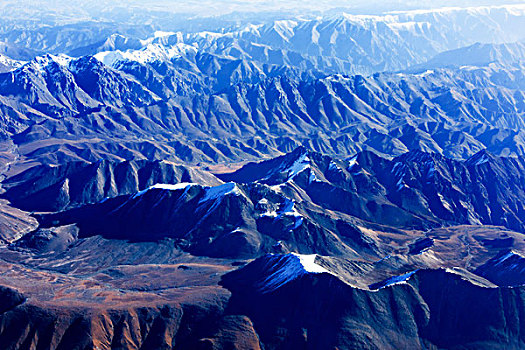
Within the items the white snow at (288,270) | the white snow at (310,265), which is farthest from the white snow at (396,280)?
the white snow at (288,270)

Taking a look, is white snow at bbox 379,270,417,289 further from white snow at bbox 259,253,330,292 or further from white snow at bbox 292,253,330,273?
white snow at bbox 259,253,330,292

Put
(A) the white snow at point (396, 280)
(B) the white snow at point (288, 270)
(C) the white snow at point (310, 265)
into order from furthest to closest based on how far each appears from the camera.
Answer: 1. (A) the white snow at point (396, 280)
2. (B) the white snow at point (288, 270)
3. (C) the white snow at point (310, 265)

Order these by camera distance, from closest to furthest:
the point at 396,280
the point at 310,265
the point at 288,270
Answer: the point at 310,265
the point at 396,280
the point at 288,270

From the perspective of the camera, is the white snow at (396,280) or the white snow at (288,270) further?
the white snow at (396,280)

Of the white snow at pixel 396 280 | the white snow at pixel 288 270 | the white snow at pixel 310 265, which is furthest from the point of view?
the white snow at pixel 396 280

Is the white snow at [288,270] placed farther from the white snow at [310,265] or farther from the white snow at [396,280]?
the white snow at [396,280]

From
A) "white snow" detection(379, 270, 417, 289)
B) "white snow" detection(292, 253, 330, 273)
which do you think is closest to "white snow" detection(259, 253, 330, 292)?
"white snow" detection(292, 253, 330, 273)

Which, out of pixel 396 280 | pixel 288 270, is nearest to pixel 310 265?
pixel 288 270

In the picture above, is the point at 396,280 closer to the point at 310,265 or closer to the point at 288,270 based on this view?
the point at 310,265

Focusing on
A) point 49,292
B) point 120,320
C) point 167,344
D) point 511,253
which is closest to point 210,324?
point 167,344

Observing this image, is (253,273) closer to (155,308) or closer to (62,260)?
(155,308)

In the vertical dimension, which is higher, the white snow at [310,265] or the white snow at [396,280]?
the white snow at [310,265]
